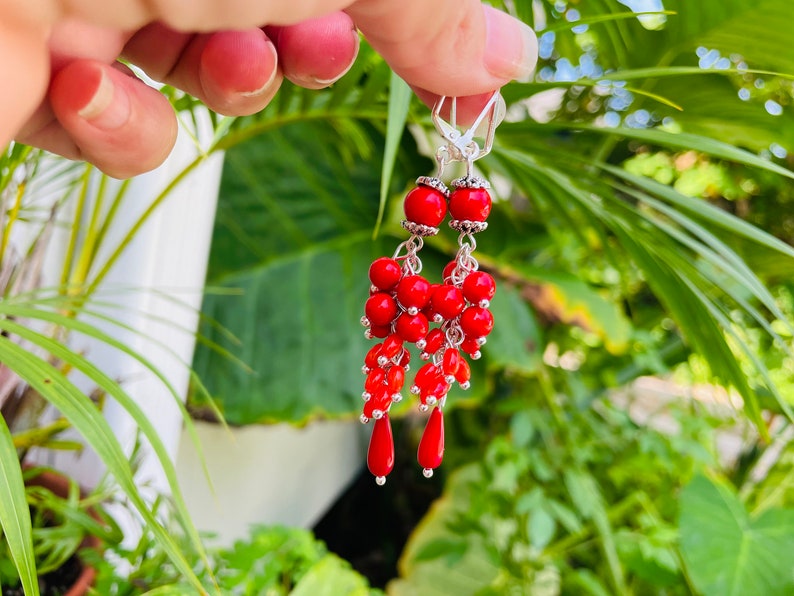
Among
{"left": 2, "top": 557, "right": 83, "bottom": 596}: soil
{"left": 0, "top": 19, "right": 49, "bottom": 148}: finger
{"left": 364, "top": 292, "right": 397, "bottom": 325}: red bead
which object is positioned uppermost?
{"left": 0, "top": 19, "right": 49, "bottom": 148}: finger

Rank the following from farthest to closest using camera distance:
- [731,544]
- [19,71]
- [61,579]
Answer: [731,544], [61,579], [19,71]

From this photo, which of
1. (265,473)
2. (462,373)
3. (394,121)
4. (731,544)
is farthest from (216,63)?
(265,473)

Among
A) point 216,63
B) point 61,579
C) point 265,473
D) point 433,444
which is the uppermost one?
point 216,63

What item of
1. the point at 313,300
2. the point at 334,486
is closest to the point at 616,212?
the point at 313,300

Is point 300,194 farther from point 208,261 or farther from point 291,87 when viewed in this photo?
point 291,87

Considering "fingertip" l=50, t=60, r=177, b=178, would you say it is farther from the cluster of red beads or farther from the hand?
the cluster of red beads

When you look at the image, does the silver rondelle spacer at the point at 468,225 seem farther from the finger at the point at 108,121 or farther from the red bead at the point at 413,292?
the finger at the point at 108,121

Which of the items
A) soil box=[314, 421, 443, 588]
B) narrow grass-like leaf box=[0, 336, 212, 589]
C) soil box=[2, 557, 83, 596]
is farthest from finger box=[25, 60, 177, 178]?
soil box=[314, 421, 443, 588]

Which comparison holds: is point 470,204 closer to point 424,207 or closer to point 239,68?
point 424,207
